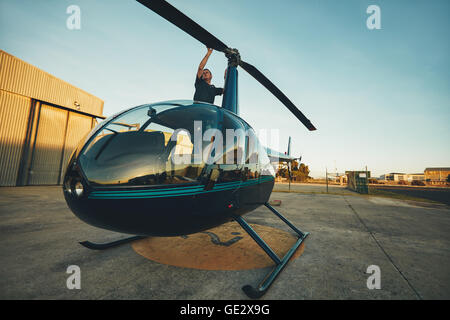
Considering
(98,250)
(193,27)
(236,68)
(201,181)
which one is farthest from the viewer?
(236,68)

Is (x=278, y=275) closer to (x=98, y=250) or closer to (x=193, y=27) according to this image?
(x=98, y=250)

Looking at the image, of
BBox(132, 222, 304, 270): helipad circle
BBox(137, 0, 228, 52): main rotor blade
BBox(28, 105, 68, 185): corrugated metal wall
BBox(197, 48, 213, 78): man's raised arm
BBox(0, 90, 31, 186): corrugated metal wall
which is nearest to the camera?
BBox(137, 0, 228, 52): main rotor blade

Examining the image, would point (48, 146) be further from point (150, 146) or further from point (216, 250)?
point (150, 146)

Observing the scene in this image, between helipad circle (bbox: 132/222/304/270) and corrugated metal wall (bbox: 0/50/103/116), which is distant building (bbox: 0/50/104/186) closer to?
corrugated metal wall (bbox: 0/50/103/116)

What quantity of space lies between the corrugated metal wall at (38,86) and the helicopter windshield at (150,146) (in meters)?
→ 16.6

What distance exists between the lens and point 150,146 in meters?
1.66

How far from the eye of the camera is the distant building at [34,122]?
1173 cm

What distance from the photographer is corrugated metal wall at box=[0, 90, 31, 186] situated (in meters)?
11.6

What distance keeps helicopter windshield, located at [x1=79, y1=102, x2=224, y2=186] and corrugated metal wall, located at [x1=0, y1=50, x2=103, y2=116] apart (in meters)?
16.6

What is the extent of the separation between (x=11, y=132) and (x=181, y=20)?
16.1 metres

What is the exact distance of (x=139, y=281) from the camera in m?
2.01

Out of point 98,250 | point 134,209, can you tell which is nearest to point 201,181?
point 134,209

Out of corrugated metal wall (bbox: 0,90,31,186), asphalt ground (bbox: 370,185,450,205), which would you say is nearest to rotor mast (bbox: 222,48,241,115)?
asphalt ground (bbox: 370,185,450,205)
